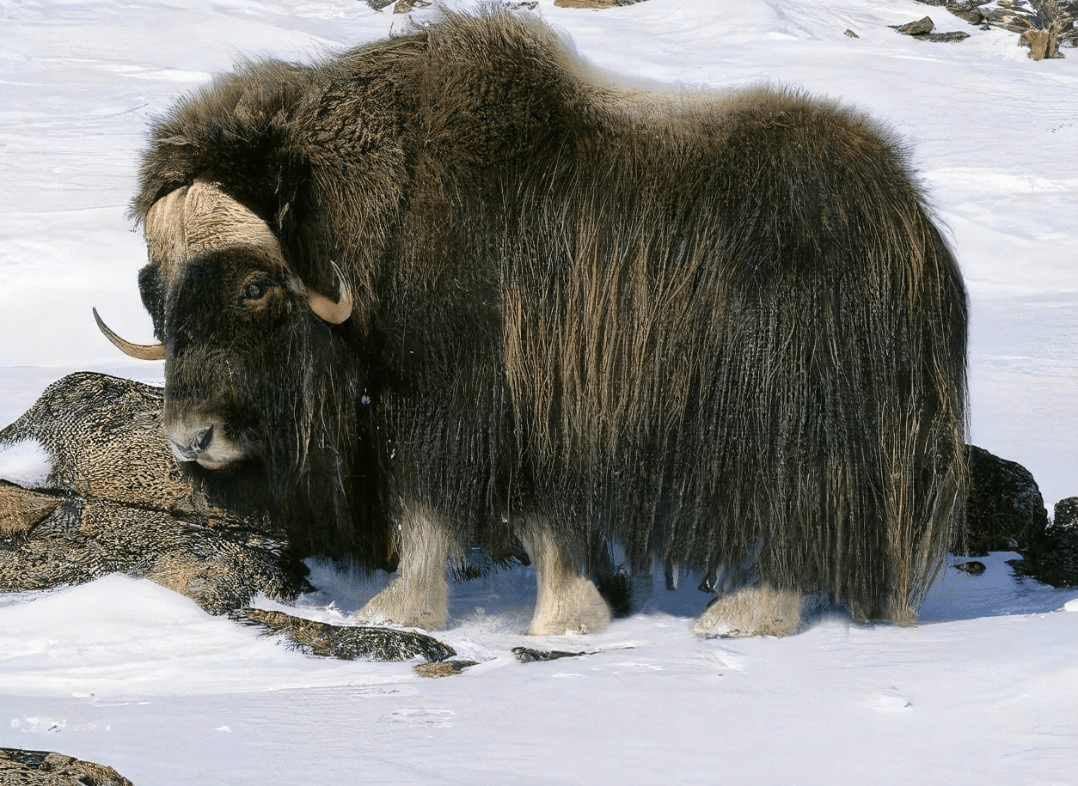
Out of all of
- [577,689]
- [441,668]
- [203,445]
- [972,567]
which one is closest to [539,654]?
[441,668]

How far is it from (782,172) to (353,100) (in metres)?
1.03

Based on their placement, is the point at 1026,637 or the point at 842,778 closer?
the point at 842,778

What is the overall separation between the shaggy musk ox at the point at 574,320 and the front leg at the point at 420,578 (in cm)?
3

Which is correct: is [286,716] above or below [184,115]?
below

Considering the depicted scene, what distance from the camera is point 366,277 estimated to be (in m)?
3.15

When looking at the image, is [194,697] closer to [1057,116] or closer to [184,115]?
[184,115]

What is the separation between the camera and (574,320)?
3166mm

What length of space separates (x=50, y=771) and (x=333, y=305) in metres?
1.37

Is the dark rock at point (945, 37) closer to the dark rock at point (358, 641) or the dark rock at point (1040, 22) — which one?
the dark rock at point (1040, 22)

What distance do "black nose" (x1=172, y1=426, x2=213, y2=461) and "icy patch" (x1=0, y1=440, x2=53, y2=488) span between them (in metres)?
0.84

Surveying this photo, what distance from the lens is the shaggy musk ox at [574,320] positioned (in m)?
3.09

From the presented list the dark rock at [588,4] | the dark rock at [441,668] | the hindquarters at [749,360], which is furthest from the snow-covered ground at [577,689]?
the dark rock at [588,4]

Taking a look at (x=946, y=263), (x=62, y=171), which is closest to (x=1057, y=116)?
(x=62, y=171)

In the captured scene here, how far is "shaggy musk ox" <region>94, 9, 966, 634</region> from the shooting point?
3086 millimetres
